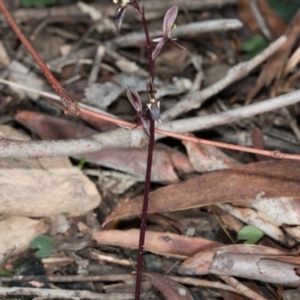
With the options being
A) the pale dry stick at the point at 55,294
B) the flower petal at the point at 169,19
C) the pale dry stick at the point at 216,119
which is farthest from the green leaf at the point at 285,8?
the pale dry stick at the point at 55,294

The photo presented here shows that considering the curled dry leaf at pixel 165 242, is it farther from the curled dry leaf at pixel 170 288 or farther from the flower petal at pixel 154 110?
the flower petal at pixel 154 110

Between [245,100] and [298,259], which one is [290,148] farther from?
[298,259]

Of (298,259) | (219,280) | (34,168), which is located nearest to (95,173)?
(34,168)

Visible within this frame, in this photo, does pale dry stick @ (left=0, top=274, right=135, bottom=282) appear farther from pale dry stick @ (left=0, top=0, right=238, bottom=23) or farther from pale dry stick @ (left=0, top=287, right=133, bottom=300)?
pale dry stick @ (left=0, top=0, right=238, bottom=23)

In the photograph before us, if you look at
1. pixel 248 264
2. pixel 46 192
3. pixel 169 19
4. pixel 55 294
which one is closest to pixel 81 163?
pixel 46 192

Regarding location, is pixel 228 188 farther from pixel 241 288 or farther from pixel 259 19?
pixel 259 19

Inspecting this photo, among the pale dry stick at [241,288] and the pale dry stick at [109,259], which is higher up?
the pale dry stick at [241,288]
